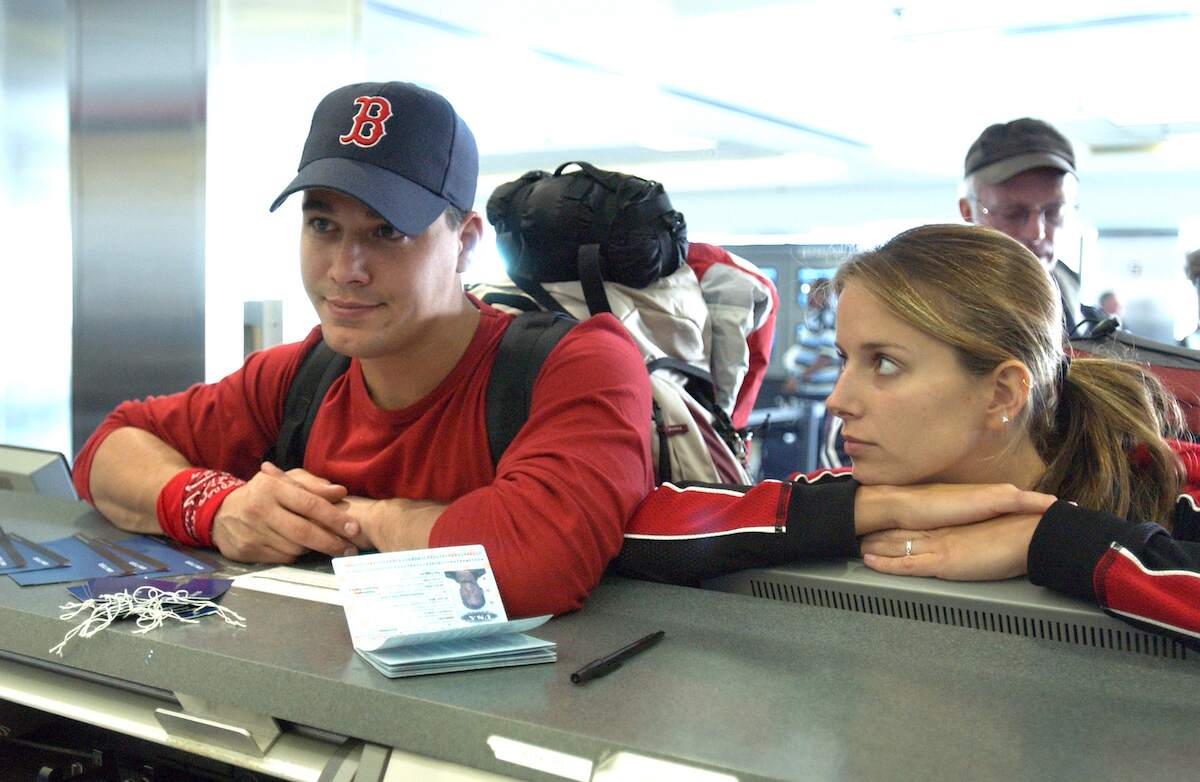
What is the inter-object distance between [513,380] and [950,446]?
65cm

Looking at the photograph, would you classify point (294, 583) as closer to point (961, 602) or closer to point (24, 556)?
point (24, 556)

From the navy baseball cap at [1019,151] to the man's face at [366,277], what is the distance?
154 cm

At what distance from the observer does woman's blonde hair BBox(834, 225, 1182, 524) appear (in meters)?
1.49

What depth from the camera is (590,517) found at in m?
1.46

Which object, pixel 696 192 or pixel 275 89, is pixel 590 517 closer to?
pixel 275 89

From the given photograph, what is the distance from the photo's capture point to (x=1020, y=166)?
2654mm

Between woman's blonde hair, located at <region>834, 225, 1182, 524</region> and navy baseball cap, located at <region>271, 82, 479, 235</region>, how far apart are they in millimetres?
629

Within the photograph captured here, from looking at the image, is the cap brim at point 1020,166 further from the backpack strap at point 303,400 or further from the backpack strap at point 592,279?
the backpack strap at point 303,400

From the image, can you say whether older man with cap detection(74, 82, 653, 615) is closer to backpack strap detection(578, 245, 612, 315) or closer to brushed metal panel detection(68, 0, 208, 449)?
backpack strap detection(578, 245, 612, 315)

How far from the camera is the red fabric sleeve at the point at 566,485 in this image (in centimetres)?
138

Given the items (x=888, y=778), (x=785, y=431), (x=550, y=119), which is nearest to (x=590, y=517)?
(x=888, y=778)

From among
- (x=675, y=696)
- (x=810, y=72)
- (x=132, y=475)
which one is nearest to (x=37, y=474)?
(x=132, y=475)

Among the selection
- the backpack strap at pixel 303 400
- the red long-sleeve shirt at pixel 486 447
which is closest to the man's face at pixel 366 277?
the red long-sleeve shirt at pixel 486 447

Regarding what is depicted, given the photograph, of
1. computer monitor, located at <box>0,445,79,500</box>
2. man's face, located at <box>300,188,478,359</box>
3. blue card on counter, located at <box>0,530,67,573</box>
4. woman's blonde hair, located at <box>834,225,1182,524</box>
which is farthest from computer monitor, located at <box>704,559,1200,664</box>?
computer monitor, located at <box>0,445,79,500</box>
